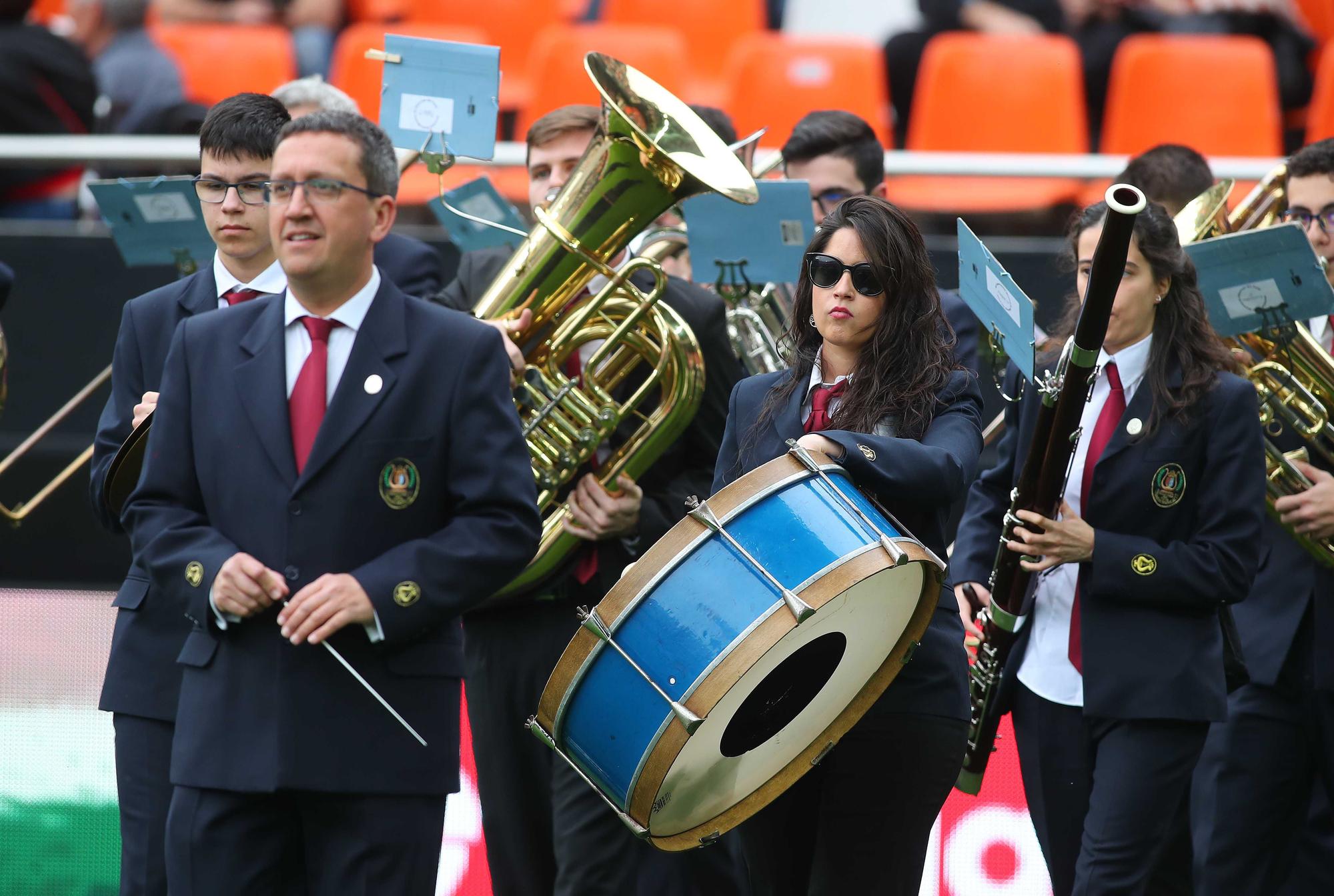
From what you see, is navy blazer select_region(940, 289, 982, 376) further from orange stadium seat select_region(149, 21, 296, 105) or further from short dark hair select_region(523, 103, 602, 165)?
orange stadium seat select_region(149, 21, 296, 105)

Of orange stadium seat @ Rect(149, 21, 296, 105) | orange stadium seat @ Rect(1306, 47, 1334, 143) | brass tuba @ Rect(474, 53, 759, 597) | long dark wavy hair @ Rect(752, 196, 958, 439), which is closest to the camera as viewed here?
long dark wavy hair @ Rect(752, 196, 958, 439)

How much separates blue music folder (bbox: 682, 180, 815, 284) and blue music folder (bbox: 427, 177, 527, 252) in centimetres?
55

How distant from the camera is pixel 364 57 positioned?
954cm

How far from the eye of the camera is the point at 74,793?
220 inches

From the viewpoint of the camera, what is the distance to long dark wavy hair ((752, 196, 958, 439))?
4113 millimetres

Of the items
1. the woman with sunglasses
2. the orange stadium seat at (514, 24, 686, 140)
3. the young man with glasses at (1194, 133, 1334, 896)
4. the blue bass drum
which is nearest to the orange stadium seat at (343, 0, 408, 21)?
the orange stadium seat at (514, 24, 686, 140)

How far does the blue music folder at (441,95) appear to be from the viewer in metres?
4.94

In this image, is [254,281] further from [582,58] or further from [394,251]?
[582,58]

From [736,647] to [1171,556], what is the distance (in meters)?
1.39

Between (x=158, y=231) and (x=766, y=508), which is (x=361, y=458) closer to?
(x=766, y=508)

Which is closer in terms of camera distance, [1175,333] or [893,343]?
[893,343]

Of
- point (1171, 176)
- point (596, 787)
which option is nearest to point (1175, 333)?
point (1171, 176)

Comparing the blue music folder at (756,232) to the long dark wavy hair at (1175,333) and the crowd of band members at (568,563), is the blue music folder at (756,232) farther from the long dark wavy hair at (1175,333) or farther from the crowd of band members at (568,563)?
the long dark wavy hair at (1175,333)

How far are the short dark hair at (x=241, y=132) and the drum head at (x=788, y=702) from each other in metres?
1.86
